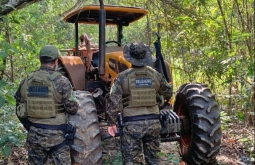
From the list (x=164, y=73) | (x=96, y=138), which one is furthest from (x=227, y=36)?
(x=96, y=138)

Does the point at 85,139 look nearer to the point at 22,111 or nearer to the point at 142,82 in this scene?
the point at 22,111

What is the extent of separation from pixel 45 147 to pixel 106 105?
1.53m

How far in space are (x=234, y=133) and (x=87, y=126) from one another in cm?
364

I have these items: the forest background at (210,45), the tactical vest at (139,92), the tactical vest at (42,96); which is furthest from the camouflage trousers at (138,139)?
the forest background at (210,45)

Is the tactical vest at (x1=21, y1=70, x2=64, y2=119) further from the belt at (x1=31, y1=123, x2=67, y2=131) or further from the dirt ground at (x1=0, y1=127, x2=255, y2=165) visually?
the dirt ground at (x1=0, y1=127, x2=255, y2=165)

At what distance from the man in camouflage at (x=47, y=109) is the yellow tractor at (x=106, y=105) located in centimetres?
28

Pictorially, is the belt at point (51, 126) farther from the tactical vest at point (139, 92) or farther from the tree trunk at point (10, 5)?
the tree trunk at point (10, 5)

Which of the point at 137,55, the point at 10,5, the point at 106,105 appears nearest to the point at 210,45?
the point at 106,105

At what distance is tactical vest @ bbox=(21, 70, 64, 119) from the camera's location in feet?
11.9

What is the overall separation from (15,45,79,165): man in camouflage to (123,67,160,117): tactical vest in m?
0.68

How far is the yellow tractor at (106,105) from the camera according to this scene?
159 inches

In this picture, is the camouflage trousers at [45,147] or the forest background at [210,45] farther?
the forest background at [210,45]

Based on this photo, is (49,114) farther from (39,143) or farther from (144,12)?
(144,12)

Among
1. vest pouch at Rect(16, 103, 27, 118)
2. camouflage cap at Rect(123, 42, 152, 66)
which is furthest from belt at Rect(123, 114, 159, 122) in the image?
vest pouch at Rect(16, 103, 27, 118)
